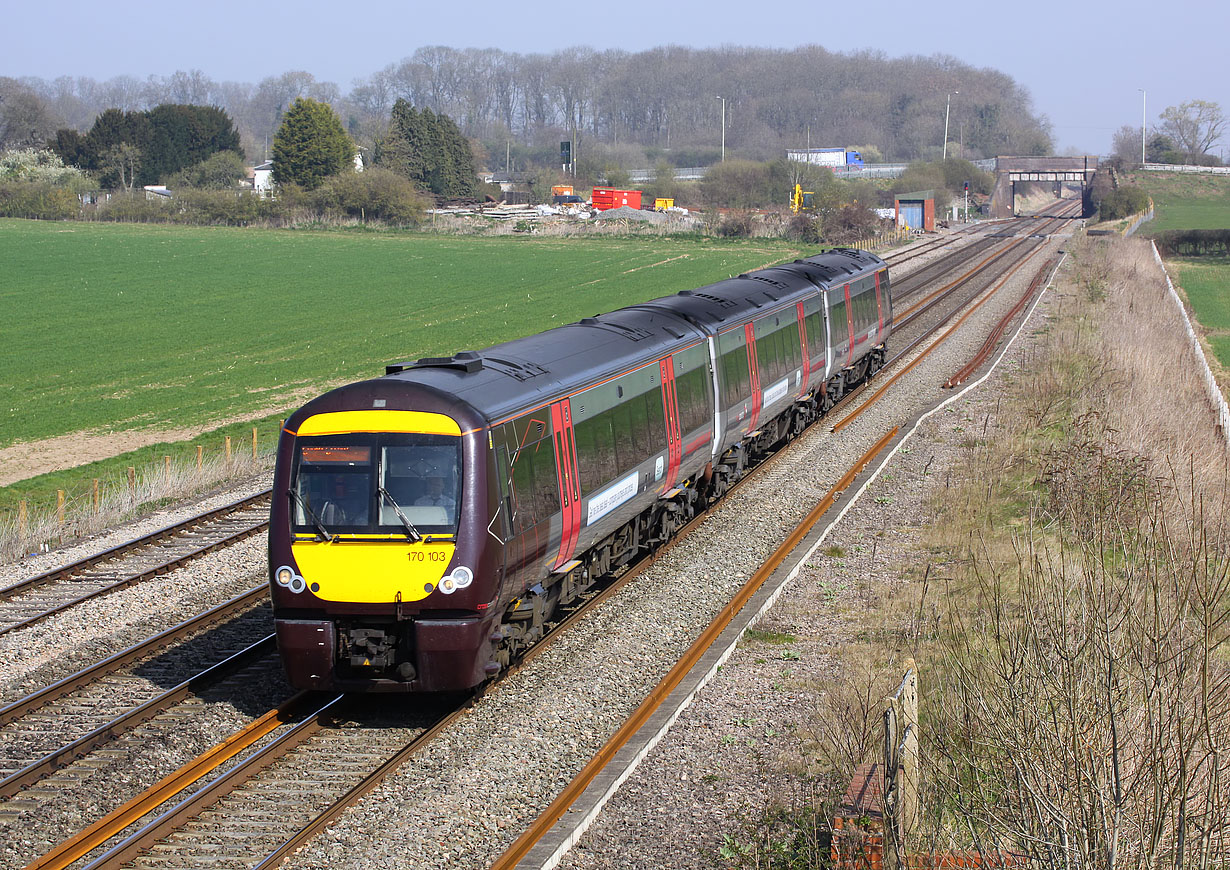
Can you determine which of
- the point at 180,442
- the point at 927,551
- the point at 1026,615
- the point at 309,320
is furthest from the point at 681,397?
the point at 309,320

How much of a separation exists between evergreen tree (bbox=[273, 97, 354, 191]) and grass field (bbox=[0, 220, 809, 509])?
18082mm

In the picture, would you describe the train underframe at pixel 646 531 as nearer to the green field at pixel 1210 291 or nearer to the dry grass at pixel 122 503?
the dry grass at pixel 122 503

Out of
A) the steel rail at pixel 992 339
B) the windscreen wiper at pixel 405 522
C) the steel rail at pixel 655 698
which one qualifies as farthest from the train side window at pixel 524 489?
the steel rail at pixel 992 339

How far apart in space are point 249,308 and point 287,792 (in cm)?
4654

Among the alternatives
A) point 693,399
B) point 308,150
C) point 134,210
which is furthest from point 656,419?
point 134,210

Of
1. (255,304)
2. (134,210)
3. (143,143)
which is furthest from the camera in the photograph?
(143,143)

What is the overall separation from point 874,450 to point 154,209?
9836 centimetres

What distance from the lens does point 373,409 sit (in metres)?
10.2

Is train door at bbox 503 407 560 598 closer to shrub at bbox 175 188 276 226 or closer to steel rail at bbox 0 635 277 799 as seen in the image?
steel rail at bbox 0 635 277 799

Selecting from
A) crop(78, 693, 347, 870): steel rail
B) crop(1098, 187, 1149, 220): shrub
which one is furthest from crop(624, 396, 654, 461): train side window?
crop(1098, 187, 1149, 220): shrub

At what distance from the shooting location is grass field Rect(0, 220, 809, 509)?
31656mm

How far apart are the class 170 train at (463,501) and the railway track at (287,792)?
1.41 ft

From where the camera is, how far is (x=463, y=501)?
32.8ft

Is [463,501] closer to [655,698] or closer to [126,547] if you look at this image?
[655,698]
